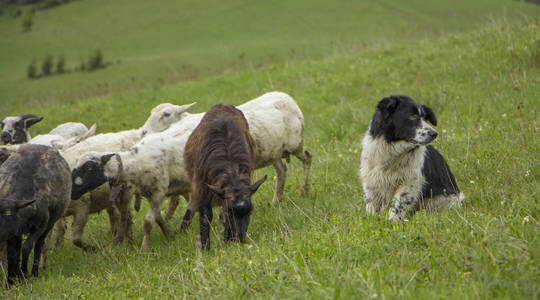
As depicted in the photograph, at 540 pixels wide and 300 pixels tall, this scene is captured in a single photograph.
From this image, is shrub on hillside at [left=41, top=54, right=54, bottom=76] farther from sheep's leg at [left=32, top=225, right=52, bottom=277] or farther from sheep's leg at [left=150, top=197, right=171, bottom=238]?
sheep's leg at [left=32, top=225, right=52, bottom=277]

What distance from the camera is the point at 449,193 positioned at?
5379 millimetres

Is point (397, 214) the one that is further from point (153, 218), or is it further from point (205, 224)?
point (153, 218)

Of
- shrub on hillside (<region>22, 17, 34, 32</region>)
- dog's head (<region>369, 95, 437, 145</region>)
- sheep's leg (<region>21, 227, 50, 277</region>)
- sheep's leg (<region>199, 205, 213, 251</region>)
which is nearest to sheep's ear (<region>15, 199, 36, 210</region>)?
sheep's leg (<region>21, 227, 50, 277</region>)

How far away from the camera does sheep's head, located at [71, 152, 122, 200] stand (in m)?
6.12

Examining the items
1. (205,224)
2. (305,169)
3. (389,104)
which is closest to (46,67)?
(305,169)

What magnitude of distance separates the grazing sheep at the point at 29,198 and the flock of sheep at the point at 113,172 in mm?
10

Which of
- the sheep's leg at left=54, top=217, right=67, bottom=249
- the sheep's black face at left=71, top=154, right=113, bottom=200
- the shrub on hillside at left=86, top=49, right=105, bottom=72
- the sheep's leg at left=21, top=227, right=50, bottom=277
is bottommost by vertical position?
the shrub on hillside at left=86, top=49, right=105, bottom=72

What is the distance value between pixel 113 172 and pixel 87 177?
0.35 m

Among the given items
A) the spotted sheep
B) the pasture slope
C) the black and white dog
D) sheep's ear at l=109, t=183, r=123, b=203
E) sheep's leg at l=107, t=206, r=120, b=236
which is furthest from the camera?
the spotted sheep

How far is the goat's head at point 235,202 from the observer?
16.1 feet

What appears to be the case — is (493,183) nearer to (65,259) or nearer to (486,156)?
(486,156)

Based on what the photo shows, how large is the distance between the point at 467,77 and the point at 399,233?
8290mm

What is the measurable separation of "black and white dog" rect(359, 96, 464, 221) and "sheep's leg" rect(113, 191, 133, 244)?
3391 mm

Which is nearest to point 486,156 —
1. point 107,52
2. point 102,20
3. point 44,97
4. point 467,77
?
point 467,77
